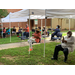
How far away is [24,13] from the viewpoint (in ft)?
18.5

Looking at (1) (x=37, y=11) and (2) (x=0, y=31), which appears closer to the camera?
(1) (x=37, y=11)

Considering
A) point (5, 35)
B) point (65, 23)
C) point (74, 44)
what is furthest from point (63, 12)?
point (65, 23)

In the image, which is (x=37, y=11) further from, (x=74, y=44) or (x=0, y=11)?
(x=0, y=11)

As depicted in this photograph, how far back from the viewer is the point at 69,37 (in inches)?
184

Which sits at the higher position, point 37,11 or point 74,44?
point 37,11

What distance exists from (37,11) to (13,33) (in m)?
10.8

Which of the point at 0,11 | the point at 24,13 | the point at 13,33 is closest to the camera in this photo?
the point at 24,13

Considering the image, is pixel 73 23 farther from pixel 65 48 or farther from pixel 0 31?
pixel 65 48

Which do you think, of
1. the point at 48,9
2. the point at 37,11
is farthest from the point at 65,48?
the point at 37,11

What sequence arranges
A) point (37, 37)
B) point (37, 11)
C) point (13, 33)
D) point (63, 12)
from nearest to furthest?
point (63, 12) → point (37, 11) → point (37, 37) → point (13, 33)

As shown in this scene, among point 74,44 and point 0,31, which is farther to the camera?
point 0,31

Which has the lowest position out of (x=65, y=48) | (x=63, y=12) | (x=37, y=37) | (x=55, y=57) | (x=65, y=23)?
(x=55, y=57)

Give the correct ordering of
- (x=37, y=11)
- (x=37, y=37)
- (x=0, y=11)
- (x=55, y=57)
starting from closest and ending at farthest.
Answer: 1. (x=55, y=57)
2. (x=37, y=11)
3. (x=37, y=37)
4. (x=0, y=11)

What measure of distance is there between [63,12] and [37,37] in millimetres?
2459
